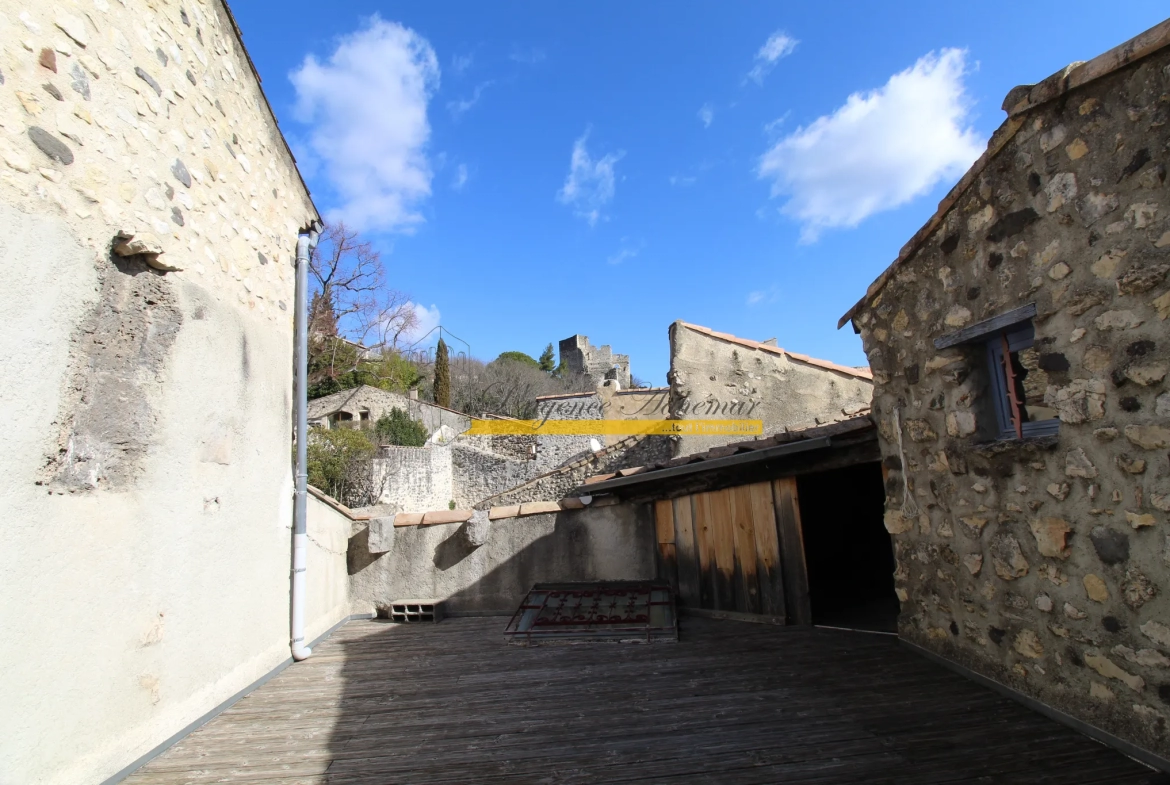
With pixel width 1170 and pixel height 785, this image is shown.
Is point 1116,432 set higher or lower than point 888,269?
lower

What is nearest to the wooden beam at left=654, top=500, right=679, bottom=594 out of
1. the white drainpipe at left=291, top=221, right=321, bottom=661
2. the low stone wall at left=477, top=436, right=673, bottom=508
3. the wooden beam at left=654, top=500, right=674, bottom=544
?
the wooden beam at left=654, top=500, right=674, bottom=544

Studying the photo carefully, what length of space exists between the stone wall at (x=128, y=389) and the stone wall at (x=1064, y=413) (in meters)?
4.89

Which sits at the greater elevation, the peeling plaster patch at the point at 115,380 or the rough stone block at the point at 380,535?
the peeling plaster patch at the point at 115,380

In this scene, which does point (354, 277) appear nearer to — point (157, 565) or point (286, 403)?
point (286, 403)

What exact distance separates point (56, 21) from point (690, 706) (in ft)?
16.5

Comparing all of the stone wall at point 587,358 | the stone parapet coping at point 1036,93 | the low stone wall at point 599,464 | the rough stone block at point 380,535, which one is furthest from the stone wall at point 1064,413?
the stone wall at point 587,358

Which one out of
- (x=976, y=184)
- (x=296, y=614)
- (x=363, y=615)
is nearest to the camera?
(x=976, y=184)

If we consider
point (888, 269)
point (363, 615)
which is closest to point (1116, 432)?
point (888, 269)

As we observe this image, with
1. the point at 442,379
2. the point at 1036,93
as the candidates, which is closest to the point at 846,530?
the point at 1036,93

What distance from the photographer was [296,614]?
198 inches

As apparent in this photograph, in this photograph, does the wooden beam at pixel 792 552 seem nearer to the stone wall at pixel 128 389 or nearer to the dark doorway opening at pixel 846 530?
the dark doorway opening at pixel 846 530

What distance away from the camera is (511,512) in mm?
6797

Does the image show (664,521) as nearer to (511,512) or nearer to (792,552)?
(792,552)

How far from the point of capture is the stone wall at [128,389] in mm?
2666
